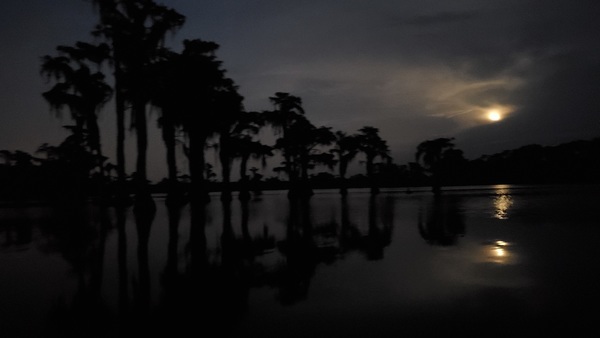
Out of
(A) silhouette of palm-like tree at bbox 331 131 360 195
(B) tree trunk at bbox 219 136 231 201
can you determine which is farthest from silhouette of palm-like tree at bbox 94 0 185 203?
(A) silhouette of palm-like tree at bbox 331 131 360 195

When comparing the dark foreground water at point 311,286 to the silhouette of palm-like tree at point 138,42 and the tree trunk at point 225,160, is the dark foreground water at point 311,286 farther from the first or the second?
the tree trunk at point 225,160

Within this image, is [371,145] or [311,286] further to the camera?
[371,145]

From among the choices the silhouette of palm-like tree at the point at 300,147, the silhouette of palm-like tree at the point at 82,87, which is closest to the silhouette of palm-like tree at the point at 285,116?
the silhouette of palm-like tree at the point at 300,147

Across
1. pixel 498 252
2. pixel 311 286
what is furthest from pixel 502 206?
pixel 311 286

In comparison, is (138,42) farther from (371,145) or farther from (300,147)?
(371,145)

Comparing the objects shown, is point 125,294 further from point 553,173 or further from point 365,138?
point 553,173

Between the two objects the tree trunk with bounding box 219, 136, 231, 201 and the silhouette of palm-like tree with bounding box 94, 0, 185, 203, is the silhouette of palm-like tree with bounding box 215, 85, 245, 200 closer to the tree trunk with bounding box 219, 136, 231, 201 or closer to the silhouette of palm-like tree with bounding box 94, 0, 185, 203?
the tree trunk with bounding box 219, 136, 231, 201

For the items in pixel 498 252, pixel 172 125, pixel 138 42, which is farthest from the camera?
pixel 172 125

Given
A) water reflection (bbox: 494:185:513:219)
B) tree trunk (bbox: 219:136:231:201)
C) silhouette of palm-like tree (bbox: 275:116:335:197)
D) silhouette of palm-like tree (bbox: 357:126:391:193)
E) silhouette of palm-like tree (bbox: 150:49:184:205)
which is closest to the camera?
water reflection (bbox: 494:185:513:219)

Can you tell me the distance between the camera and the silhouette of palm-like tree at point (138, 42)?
24078mm

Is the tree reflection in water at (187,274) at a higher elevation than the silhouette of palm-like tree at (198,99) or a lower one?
lower

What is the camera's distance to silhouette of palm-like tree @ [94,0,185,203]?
24078 mm

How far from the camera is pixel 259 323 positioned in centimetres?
473

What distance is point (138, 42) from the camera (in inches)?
951
